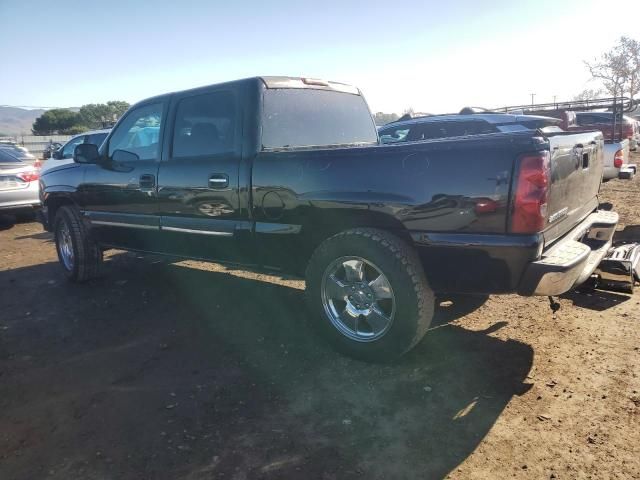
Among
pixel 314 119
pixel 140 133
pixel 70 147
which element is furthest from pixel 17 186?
pixel 314 119

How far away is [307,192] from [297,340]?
3.99 feet

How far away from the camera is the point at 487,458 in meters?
2.35

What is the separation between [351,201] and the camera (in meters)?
3.18

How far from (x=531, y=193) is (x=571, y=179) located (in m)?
0.66

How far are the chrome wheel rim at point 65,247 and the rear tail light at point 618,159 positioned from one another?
25.1 feet

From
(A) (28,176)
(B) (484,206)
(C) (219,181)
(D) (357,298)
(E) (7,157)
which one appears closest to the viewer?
(B) (484,206)

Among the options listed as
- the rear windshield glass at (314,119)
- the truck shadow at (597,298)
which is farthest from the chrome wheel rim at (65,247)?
the truck shadow at (597,298)

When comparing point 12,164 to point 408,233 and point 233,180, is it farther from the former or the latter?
point 408,233

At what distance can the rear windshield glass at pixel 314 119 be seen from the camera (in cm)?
384

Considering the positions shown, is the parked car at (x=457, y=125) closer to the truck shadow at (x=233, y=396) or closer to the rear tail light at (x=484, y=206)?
the truck shadow at (x=233, y=396)

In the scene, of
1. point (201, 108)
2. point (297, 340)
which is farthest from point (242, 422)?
point (201, 108)

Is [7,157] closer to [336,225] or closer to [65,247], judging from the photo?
[65,247]

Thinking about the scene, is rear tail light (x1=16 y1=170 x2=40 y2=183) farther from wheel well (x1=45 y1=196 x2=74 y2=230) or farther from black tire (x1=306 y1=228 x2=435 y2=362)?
black tire (x1=306 y1=228 x2=435 y2=362)

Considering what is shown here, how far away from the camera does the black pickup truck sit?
2705mm
